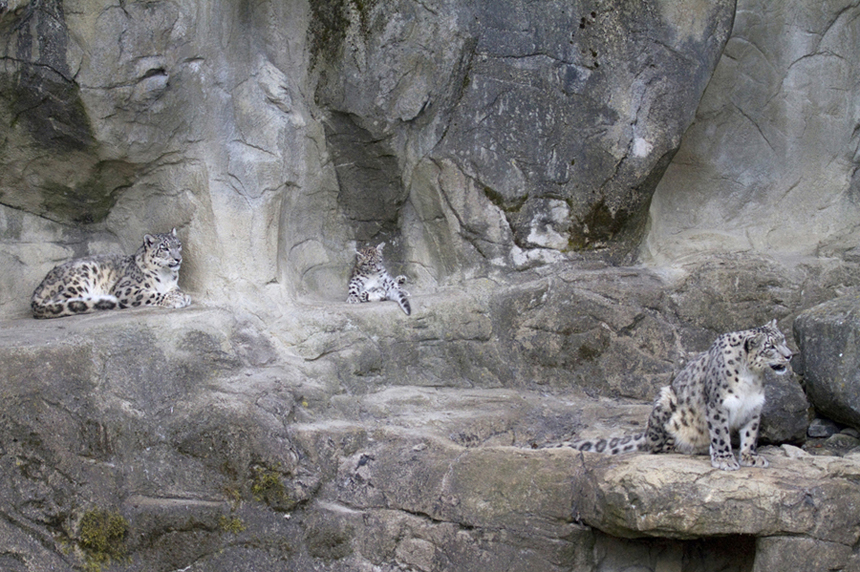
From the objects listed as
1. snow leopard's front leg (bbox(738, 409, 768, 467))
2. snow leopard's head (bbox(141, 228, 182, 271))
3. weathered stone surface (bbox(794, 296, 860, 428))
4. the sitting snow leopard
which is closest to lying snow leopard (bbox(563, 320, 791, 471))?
snow leopard's front leg (bbox(738, 409, 768, 467))

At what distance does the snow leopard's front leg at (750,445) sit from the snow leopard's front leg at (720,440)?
0.14m

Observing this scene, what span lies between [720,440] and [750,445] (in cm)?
27

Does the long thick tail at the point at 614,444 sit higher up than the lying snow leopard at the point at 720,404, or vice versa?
the lying snow leopard at the point at 720,404

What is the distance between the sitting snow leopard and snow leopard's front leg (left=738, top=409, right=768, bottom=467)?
11.0 feet

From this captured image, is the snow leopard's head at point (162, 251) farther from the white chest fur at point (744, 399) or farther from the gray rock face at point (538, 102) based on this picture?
the white chest fur at point (744, 399)

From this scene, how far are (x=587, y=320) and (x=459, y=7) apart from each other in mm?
3136

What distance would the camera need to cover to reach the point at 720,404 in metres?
5.38

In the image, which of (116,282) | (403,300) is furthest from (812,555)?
(116,282)

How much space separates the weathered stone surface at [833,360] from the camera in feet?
20.8

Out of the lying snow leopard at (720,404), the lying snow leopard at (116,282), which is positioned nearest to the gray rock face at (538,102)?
the lying snow leopard at (116,282)

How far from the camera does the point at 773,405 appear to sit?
625cm

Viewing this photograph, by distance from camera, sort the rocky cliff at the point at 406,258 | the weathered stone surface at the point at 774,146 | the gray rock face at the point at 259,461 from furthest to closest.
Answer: the weathered stone surface at the point at 774,146, the rocky cliff at the point at 406,258, the gray rock face at the point at 259,461

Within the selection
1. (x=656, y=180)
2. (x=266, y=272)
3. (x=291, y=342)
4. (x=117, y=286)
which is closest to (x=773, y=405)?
(x=656, y=180)

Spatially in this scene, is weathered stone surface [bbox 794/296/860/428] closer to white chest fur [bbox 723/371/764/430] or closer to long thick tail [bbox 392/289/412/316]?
white chest fur [bbox 723/371/764/430]
